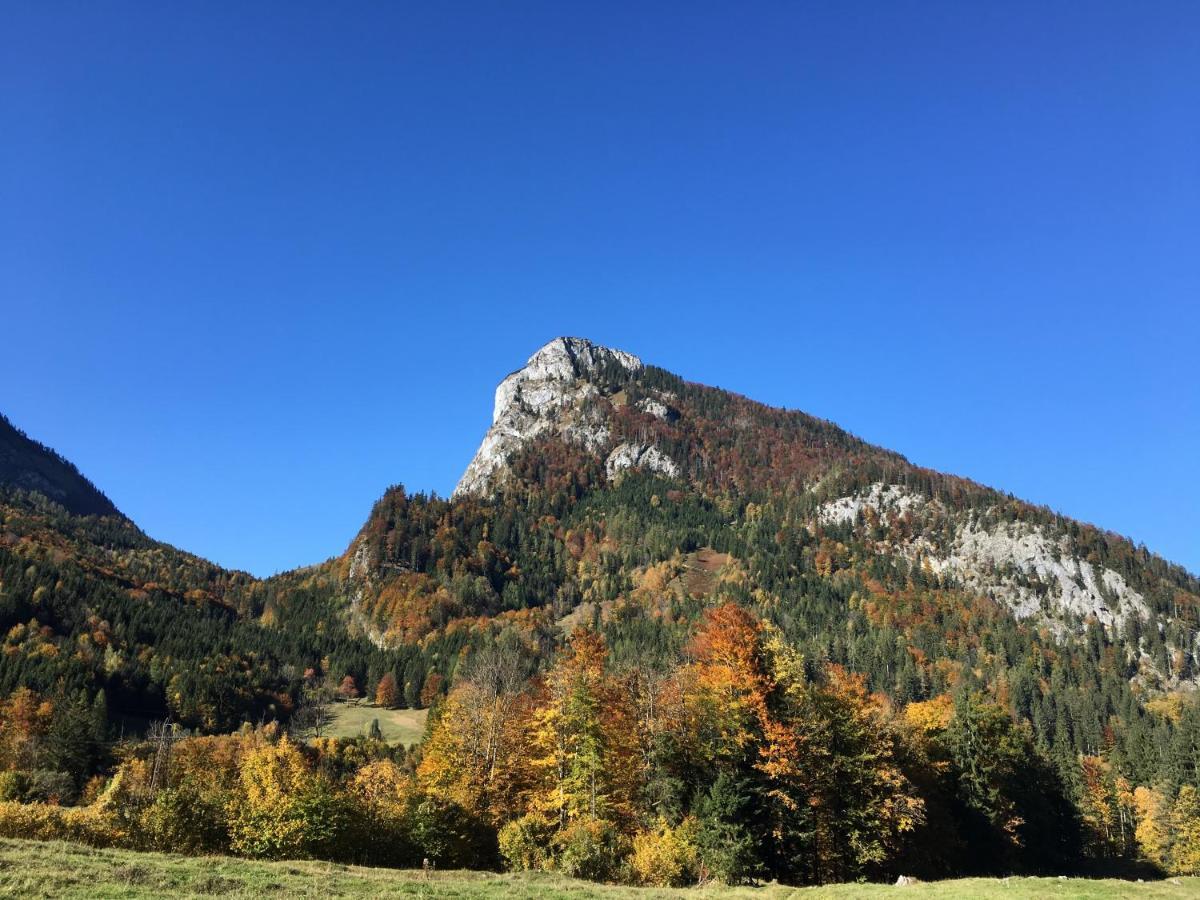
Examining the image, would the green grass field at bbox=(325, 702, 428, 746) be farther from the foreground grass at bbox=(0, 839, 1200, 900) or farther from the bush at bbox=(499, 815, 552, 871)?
the foreground grass at bbox=(0, 839, 1200, 900)

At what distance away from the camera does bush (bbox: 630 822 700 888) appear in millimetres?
42344

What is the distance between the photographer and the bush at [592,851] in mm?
42031

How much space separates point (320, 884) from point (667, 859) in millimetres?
20798

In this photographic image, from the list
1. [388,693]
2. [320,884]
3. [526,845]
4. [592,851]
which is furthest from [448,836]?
[388,693]

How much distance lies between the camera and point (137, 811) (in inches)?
1596

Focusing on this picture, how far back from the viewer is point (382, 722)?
6324 inches

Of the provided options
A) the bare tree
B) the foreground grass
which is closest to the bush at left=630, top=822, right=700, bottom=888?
the foreground grass

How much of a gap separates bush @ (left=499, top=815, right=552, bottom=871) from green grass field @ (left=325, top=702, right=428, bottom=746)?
9929cm

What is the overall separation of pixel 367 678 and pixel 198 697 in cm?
4419

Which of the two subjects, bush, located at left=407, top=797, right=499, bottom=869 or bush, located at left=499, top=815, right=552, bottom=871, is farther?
bush, located at left=407, top=797, right=499, bottom=869

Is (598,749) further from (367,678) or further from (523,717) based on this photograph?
(367,678)

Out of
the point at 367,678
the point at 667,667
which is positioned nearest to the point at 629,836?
the point at 667,667

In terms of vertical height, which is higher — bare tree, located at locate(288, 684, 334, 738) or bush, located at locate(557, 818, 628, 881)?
bush, located at locate(557, 818, 628, 881)

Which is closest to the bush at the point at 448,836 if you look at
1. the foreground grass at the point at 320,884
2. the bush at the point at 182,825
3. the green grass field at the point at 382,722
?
the foreground grass at the point at 320,884
